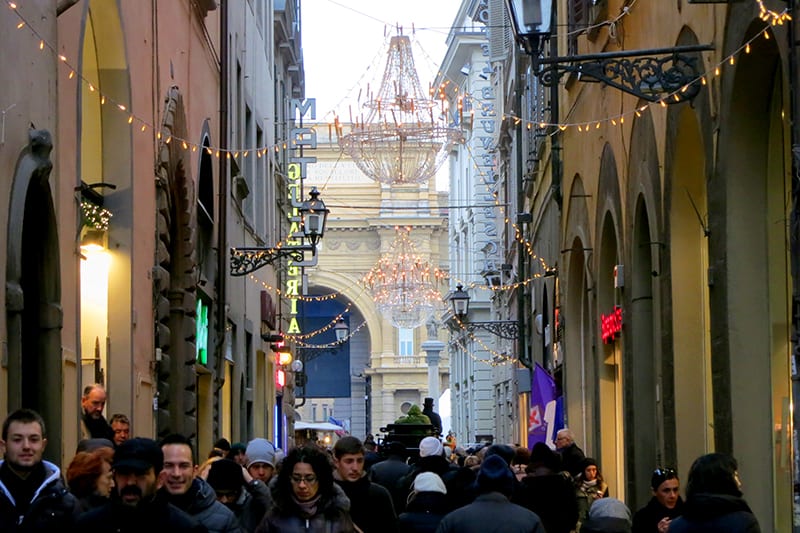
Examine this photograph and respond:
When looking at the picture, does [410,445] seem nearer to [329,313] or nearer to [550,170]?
[550,170]

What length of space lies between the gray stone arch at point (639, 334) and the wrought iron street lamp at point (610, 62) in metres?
3.20

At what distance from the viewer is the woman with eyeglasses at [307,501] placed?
768 cm

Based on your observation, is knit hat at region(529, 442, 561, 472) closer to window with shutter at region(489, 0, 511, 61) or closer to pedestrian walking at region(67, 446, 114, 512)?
pedestrian walking at region(67, 446, 114, 512)

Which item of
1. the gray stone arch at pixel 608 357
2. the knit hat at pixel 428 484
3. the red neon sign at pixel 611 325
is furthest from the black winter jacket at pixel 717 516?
the gray stone arch at pixel 608 357

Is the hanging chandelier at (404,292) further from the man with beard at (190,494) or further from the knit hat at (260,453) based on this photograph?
Answer: the man with beard at (190,494)

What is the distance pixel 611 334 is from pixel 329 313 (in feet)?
201

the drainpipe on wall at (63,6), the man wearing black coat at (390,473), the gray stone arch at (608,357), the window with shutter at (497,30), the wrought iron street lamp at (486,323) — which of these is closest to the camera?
the drainpipe on wall at (63,6)

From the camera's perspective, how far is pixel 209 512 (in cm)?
750

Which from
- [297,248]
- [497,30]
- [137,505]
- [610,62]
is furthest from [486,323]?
[137,505]

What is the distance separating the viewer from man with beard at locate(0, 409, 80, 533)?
721 cm

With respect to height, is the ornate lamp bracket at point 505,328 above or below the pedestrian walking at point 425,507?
above

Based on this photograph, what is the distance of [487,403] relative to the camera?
55875 mm

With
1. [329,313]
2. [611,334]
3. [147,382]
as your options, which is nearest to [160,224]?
[147,382]

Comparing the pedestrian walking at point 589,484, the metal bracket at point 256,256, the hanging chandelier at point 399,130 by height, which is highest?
the hanging chandelier at point 399,130
